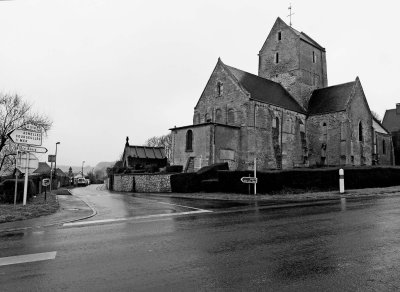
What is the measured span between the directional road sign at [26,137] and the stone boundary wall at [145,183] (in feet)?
49.5

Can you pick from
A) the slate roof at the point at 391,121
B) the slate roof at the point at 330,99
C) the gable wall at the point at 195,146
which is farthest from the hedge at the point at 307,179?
the slate roof at the point at 391,121

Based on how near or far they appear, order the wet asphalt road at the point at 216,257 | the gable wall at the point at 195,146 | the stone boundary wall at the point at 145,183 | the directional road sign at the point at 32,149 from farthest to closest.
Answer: the gable wall at the point at 195,146, the stone boundary wall at the point at 145,183, the directional road sign at the point at 32,149, the wet asphalt road at the point at 216,257

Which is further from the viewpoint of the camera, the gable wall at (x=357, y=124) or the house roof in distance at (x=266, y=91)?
the gable wall at (x=357, y=124)

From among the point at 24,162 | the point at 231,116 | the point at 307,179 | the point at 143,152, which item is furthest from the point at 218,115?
the point at 24,162

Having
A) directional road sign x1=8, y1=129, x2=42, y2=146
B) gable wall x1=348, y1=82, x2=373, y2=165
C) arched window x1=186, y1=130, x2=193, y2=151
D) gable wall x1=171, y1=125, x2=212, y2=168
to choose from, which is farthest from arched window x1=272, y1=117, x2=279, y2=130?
directional road sign x1=8, y1=129, x2=42, y2=146

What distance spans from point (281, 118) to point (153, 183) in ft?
55.6

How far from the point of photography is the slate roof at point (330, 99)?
39.4 meters

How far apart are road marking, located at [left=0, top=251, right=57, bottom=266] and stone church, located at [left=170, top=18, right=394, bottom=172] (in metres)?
26.9

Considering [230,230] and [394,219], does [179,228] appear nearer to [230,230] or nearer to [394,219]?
[230,230]

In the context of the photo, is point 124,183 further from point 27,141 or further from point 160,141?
point 160,141

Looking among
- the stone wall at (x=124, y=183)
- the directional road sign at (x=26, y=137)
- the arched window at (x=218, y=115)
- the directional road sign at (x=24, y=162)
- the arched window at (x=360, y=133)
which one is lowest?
the stone wall at (x=124, y=183)

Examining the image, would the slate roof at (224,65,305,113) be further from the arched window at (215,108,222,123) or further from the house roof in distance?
the arched window at (215,108,222,123)

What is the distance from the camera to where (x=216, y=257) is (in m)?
5.25

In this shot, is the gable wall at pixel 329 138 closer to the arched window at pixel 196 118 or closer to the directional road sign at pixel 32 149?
the arched window at pixel 196 118
